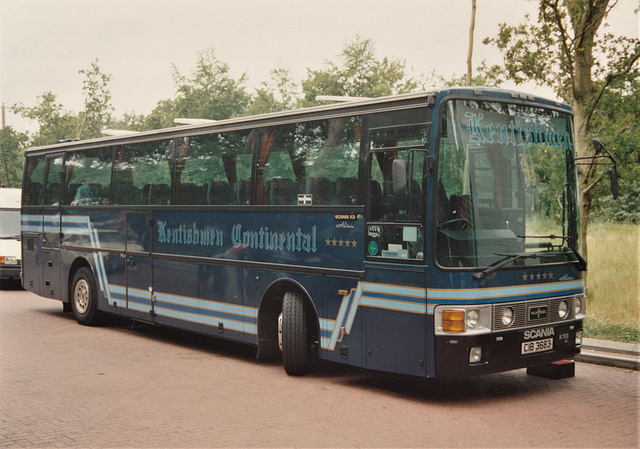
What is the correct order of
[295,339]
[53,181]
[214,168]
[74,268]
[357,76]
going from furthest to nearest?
[357,76], [53,181], [74,268], [214,168], [295,339]

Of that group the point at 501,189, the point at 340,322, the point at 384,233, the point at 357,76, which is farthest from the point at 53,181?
the point at 357,76

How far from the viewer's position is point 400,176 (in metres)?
7.74

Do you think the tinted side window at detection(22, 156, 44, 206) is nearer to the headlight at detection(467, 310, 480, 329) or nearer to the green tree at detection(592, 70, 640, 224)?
the headlight at detection(467, 310, 480, 329)

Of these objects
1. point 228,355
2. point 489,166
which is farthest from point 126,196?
point 489,166

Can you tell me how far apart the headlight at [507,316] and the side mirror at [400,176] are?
1.58 metres

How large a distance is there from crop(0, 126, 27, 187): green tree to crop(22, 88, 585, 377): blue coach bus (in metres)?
30.1

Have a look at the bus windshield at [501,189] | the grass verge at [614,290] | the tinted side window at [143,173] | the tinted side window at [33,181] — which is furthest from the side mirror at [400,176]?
the tinted side window at [33,181]

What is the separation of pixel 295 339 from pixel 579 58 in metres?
8.08

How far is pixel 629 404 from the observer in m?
7.91

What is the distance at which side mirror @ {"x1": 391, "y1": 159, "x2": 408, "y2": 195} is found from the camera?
773cm

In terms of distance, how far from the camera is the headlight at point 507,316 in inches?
312

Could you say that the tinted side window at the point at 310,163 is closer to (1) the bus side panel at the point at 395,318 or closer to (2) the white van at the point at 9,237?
(1) the bus side panel at the point at 395,318

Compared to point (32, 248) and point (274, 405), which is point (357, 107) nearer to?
point (274, 405)

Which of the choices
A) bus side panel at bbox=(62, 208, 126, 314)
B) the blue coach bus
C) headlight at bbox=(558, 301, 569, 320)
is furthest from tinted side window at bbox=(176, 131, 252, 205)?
headlight at bbox=(558, 301, 569, 320)
